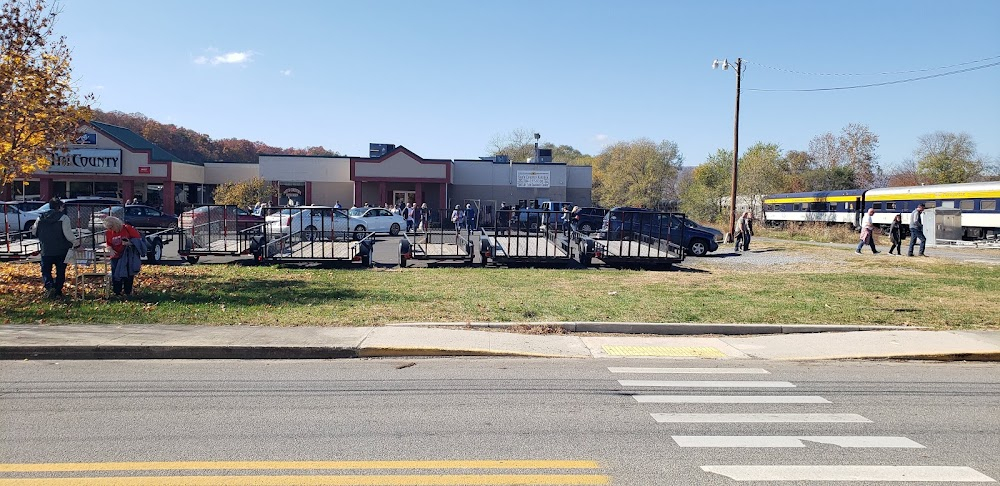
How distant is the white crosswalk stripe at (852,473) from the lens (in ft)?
16.5

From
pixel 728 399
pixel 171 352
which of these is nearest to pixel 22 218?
pixel 171 352

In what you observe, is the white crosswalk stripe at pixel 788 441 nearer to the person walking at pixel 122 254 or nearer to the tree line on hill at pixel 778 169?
the person walking at pixel 122 254

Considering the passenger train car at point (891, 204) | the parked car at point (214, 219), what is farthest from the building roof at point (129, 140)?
the passenger train car at point (891, 204)

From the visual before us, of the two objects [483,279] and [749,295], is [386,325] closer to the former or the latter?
[483,279]

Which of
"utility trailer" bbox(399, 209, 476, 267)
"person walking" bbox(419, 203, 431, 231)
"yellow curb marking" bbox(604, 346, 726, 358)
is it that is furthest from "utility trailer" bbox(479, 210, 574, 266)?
"yellow curb marking" bbox(604, 346, 726, 358)

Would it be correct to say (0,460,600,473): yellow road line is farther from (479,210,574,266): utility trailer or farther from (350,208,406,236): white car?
(350,208,406,236): white car

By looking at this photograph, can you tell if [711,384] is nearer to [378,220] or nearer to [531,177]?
[378,220]

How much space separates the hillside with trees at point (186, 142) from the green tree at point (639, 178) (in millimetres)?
34293

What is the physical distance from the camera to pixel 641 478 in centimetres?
501

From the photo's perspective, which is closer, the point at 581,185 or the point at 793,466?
the point at 793,466

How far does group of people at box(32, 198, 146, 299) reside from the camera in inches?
494

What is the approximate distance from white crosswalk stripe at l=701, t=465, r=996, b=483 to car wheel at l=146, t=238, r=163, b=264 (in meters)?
17.6

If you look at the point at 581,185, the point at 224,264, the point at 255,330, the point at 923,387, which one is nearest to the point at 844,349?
the point at 923,387

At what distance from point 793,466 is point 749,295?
31.3 feet
